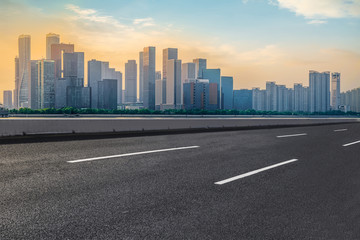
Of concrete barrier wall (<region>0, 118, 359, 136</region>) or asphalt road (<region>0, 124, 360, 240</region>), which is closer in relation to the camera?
asphalt road (<region>0, 124, 360, 240</region>)

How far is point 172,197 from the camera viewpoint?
4.66 metres

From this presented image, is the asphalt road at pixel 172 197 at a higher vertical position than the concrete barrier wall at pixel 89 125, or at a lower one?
lower

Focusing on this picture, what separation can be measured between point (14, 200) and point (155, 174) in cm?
250

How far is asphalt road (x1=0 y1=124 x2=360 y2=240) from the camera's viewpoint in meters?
3.47

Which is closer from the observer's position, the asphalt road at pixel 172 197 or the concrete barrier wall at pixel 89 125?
the asphalt road at pixel 172 197

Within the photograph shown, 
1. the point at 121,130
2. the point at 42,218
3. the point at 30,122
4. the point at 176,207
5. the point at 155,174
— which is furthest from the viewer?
the point at 121,130

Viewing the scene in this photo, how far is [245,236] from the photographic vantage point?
11.1 feet

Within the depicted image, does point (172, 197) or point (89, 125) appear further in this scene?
point (89, 125)

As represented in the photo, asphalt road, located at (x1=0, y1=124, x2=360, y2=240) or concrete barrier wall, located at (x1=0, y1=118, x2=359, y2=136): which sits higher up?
concrete barrier wall, located at (x1=0, y1=118, x2=359, y2=136)

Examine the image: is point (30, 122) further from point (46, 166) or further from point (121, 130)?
point (46, 166)

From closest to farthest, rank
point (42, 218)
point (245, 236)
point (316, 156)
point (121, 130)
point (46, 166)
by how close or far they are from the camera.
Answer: point (245, 236)
point (42, 218)
point (46, 166)
point (316, 156)
point (121, 130)

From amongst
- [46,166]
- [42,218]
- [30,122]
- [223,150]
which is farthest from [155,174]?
[30,122]

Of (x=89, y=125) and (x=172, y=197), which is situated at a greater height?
(x=89, y=125)

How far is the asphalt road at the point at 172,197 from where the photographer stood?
347 cm
